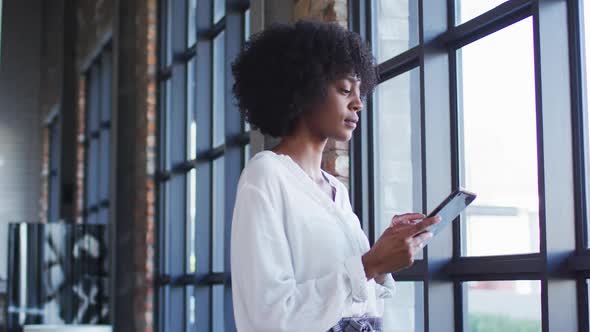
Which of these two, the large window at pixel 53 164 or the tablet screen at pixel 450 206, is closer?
the tablet screen at pixel 450 206

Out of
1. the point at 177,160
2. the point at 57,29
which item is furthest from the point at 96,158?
the point at 177,160

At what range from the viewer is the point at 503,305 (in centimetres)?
273

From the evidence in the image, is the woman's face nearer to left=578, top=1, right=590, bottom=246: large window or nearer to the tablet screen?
the tablet screen

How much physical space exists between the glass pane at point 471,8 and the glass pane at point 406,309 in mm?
882

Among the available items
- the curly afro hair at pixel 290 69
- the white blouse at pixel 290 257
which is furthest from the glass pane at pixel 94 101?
the white blouse at pixel 290 257

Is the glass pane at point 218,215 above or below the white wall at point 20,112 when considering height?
below

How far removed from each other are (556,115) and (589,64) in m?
0.15

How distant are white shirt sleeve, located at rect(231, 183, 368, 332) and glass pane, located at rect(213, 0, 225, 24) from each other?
4039mm

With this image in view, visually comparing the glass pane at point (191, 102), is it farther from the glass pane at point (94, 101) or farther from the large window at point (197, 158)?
the glass pane at point (94, 101)

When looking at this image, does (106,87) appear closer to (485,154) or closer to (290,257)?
(485,154)

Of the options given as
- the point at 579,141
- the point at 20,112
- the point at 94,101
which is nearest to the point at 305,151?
the point at 579,141

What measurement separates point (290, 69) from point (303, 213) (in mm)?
353

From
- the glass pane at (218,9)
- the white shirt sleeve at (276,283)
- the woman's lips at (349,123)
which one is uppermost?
the glass pane at (218,9)

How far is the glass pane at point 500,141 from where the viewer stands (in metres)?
2.70
